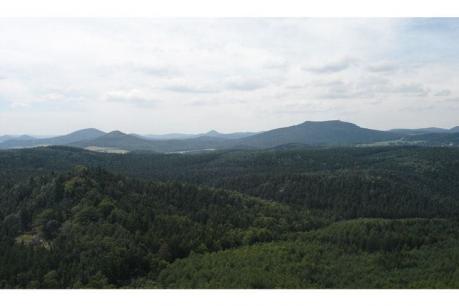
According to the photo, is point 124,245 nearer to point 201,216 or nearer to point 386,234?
point 201,216

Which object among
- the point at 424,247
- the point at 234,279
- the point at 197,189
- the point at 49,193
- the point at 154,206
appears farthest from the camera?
the point at 197,189

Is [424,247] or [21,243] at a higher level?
[21,243]

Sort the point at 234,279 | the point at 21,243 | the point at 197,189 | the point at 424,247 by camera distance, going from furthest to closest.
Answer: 1. the point at 197,189
2. the point at 424,247
3. the point at 21,243
4. the point at 234,279

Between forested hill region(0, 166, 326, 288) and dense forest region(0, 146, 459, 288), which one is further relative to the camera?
forested hill region(0, 166, 326, 288)

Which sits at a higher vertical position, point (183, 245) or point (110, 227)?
point (110, 227)

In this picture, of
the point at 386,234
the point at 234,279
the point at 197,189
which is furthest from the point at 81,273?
the point at 197,189

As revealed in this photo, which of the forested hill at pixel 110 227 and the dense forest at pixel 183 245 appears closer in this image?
the dense forest at pixel 183 245

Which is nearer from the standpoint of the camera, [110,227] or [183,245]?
[110,227]

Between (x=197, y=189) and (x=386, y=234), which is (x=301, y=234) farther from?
(x=197, y=189)

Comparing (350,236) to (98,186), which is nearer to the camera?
(350,236)

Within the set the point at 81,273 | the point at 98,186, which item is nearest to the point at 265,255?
the point at 81,273
